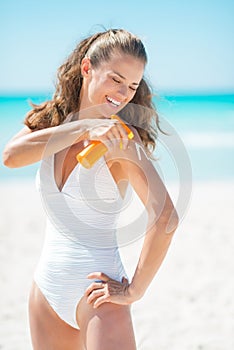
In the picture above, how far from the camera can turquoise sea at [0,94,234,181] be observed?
2460 mm

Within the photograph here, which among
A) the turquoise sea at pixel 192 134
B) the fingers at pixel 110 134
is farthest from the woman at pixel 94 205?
the turquoise sea at pixel 192 134

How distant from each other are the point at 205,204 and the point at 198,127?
13.4 meters

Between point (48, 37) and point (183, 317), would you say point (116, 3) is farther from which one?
point (183, 317)

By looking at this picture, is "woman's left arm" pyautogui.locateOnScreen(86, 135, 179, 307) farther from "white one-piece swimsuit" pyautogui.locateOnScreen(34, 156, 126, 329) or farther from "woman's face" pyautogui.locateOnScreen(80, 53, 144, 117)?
"woman's face" pyautogui.locateOnScreen(80, 53, 144, 117)

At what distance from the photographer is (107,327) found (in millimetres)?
1907

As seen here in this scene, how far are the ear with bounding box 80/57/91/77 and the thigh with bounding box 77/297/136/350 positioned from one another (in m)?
0.90

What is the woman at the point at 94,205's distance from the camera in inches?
74.2

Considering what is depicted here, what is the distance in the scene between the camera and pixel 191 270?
17.6 ft

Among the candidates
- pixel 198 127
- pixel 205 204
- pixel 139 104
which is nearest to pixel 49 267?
pixel 139 104

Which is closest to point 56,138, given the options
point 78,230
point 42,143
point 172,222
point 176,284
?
point 42,143

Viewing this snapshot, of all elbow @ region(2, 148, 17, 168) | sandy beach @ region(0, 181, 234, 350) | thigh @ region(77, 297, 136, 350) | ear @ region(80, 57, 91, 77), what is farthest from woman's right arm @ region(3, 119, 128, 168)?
sandy beach @ region(0, 181, 234, 350)

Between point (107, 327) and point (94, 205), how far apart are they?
0.44 m

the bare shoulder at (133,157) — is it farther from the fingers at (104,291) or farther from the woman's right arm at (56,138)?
the fingers at (104,291)

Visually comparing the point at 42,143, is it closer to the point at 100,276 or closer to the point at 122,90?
the point at 122,90
